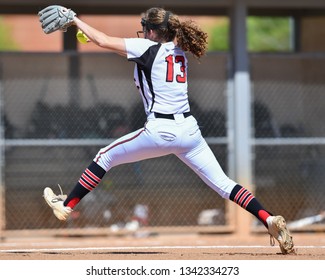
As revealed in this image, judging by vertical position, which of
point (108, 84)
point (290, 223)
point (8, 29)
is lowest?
Answer: point (8, 29)

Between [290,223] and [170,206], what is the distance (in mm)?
1688

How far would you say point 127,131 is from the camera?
12.4 m

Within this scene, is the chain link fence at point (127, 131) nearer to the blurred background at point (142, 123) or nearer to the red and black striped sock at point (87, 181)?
the blurred background at point (142, 123)

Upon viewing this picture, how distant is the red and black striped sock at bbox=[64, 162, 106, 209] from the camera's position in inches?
310

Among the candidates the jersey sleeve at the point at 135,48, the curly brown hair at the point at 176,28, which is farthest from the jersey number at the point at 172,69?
the jersey sleeve at the point at 135,48

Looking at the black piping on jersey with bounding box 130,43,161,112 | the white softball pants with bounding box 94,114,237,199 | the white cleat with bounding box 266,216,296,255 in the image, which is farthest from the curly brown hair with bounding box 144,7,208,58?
the white cleat with bounding box 266,216,296,255

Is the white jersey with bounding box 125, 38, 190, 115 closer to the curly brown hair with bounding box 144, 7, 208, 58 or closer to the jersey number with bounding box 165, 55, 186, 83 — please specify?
the jersey number with bounding box 165, 55, 186, 83

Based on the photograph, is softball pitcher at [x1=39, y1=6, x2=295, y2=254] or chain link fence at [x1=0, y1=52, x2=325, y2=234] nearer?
softball pitcher at [x1=39, y1=6, x2=295, y2=254]

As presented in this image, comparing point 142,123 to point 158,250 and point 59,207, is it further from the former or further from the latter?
point 59,207

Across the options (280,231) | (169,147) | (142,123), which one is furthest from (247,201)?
(142,123)

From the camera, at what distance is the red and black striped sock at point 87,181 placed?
7.88 meters
